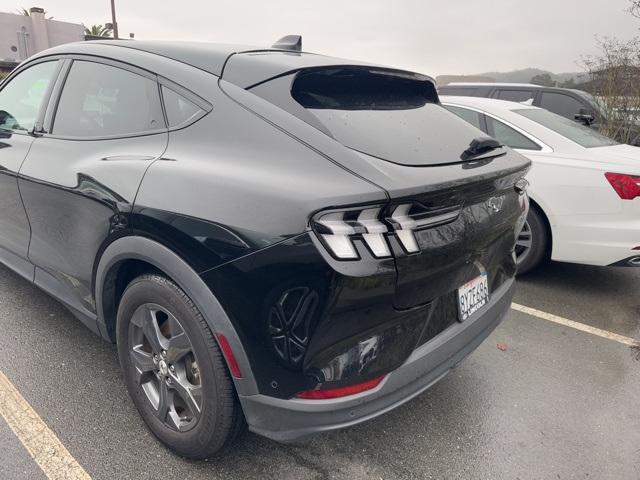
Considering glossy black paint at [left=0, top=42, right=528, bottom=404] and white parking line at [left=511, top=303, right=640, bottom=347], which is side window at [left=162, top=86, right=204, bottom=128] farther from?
white parking line at [left=511, top=303, right=640, bottom=347]

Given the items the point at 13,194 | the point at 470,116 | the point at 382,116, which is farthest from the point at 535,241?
the point at 13,194

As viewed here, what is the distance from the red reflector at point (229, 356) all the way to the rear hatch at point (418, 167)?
600 millimetres

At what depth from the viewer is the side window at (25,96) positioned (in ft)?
9.14

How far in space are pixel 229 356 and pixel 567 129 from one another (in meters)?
4.07

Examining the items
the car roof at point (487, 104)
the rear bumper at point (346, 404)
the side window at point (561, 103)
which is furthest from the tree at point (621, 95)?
the rear bumper at point (346, 404)

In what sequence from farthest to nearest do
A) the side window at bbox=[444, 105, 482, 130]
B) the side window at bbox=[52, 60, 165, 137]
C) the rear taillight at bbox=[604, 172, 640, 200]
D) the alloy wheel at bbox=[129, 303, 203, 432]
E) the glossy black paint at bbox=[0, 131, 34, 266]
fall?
the side window at bbox=[444, 105, 482, 130] → the rear taillight at bbox=[604, 172, 640, 200] → the glossy black paint at bbox=[0, 131, 34, 266] → the side window at bbox=[52, 60, 165, 137] → the alloy wheel at bbox=[129, 303, 203, 432]

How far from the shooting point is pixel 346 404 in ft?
5.42

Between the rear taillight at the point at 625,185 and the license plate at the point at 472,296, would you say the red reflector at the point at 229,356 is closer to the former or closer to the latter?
the license plate at the point at 472,296

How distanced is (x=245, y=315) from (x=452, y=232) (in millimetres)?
804

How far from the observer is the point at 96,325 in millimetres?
2355

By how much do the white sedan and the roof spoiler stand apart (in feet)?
7.72

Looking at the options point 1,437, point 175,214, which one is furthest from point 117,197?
point 1,437

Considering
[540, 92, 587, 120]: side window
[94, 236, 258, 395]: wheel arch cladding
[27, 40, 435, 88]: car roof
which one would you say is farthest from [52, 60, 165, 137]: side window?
[540, 92, 587, 120]: side window

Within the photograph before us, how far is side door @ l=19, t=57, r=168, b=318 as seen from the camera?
205 centimetres
